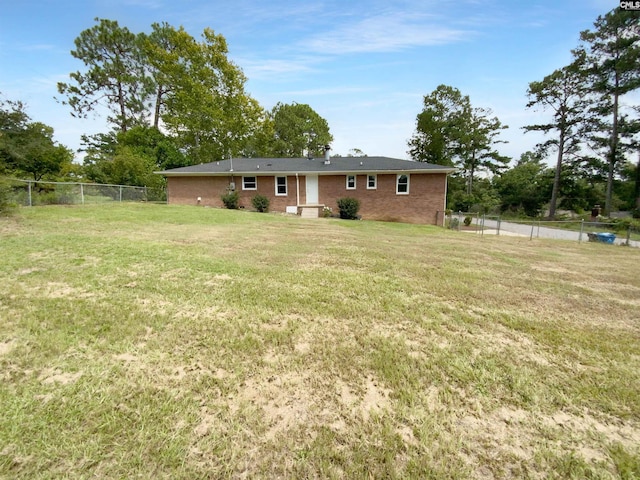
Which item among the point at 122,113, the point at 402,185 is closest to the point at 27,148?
the point at 122,113

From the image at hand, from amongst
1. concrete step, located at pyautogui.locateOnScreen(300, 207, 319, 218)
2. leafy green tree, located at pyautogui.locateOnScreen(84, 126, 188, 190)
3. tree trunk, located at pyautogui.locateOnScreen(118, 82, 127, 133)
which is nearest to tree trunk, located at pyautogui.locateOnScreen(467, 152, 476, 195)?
concrete step, located at pyautogui.locateOnScreen(300, 207, 319, 218)

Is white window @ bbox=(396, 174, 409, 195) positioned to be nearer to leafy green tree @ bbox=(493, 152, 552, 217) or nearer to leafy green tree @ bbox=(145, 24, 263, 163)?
leafy green tree @ bbox=(145, 24, 263, 163)

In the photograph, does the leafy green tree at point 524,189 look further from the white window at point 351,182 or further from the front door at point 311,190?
the front door at point 311,190

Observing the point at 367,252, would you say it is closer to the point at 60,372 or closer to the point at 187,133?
the point at 60,372

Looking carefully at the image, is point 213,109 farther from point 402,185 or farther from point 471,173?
point 471,173

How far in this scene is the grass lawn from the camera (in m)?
1.57

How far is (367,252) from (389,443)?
17.2ft

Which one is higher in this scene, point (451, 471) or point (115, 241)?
point (115, 241)

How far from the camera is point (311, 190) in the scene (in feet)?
61.6

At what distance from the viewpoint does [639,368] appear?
252 centimetres

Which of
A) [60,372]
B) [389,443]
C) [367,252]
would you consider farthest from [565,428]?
[367,252]

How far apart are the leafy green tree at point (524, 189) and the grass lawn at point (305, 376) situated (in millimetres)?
36292

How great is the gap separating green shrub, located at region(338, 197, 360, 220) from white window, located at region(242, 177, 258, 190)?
19.7ft

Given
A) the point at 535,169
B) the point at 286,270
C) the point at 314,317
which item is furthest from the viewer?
the point at 535,169
